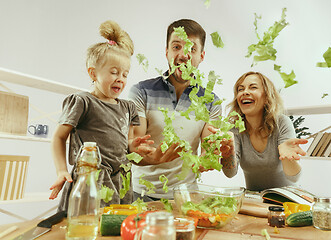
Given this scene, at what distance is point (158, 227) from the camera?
1.48 ft

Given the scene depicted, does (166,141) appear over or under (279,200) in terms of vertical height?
over

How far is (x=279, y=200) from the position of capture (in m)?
1.19

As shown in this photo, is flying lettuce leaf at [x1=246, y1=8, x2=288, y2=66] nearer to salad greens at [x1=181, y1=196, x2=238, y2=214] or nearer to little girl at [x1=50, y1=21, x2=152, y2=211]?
salad greens at [x1=181, y1=196, x2=238, y2=214]

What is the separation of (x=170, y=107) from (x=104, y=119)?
46 cm

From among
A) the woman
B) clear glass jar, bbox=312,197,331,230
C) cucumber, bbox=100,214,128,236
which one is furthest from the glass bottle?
the woman

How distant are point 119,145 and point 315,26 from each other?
3458 millimetres

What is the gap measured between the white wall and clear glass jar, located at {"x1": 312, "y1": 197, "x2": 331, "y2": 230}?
1.99 metres

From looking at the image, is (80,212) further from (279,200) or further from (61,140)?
(279,200)

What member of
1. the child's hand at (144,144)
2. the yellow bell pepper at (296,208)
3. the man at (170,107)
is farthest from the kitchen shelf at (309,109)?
the child's hand at (144,144)

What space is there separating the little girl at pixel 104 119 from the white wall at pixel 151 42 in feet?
5.46

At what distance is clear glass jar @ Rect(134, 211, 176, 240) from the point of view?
1.46 ft

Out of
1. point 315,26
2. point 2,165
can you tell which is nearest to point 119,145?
point 2,165

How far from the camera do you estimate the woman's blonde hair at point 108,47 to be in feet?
4.32

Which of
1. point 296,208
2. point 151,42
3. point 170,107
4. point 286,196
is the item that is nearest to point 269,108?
point 170,107
